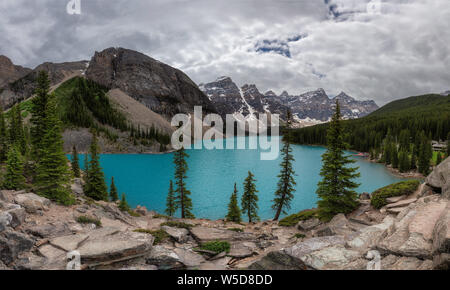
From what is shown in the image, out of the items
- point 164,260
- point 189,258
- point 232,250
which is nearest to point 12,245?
point 164,260

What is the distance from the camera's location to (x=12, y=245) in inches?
282

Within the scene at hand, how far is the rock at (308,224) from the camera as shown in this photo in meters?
18.4

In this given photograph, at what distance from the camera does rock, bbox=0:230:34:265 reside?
6.91 metres

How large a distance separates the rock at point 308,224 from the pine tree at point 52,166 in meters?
19.6

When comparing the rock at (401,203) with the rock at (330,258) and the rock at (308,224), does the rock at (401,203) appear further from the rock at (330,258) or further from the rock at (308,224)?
the rock at (330,258)

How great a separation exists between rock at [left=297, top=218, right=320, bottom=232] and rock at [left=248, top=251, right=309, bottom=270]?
41.4 ft

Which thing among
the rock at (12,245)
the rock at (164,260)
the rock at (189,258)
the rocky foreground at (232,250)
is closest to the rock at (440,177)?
the rocky foreground at (232,250)

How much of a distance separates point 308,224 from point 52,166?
906 inches

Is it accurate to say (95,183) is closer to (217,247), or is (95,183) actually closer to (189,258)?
(217,247)

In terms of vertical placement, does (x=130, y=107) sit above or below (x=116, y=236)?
above
